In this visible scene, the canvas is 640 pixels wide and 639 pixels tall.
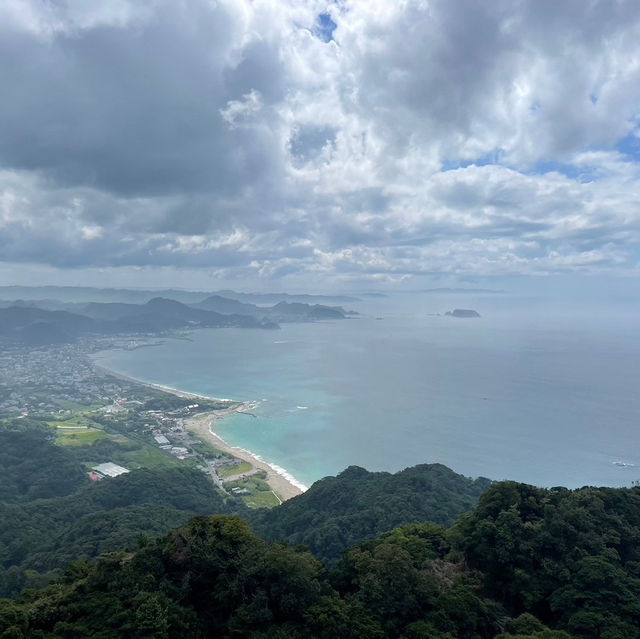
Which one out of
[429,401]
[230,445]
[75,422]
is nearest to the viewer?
[230,445]

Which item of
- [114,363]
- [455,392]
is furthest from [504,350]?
[114,363]

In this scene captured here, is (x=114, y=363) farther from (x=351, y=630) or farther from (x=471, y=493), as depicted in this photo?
(x=351, y=630)

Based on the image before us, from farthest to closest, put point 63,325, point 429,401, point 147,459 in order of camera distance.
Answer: point 63,325 < point 429,401 < point 147,459

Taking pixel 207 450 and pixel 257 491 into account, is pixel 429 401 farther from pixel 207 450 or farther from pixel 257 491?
pixel 257 491

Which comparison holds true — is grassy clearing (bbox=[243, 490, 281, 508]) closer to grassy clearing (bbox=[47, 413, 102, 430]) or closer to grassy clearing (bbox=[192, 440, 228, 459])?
grassy clearing (bbox=[192, 440, 228, 459])

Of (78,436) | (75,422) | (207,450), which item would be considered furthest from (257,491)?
(75,422)

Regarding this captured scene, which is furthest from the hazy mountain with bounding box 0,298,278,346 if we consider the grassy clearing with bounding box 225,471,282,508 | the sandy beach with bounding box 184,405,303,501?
the grassy clearing with bounding box 225,471,282,508

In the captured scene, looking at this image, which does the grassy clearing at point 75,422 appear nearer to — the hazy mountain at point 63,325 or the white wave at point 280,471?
the white wave at point 280,471
